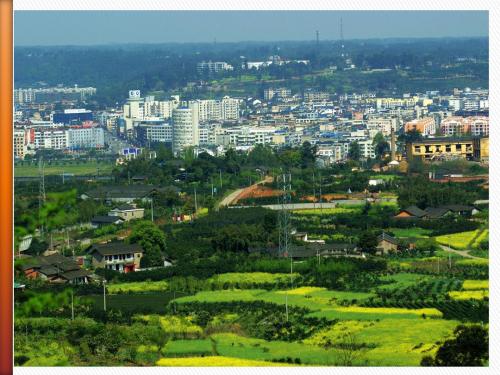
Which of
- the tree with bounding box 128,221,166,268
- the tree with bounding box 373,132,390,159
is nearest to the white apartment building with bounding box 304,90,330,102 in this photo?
the tree with bounding box 373,132,390,159

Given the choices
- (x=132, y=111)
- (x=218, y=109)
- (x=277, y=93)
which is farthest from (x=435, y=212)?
(x=277, y=93)

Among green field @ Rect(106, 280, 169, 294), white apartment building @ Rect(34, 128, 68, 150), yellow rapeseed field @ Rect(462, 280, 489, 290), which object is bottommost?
green field @ Rect(106, 280, 169, 294)

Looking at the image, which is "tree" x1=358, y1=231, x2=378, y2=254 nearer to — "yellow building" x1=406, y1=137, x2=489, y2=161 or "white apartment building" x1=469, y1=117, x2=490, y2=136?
"yellow building" x1=406, y1=137, x2=489, y2=161

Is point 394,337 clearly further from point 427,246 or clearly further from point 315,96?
point 315,96

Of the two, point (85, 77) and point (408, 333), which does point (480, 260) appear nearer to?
point (408, 333)
